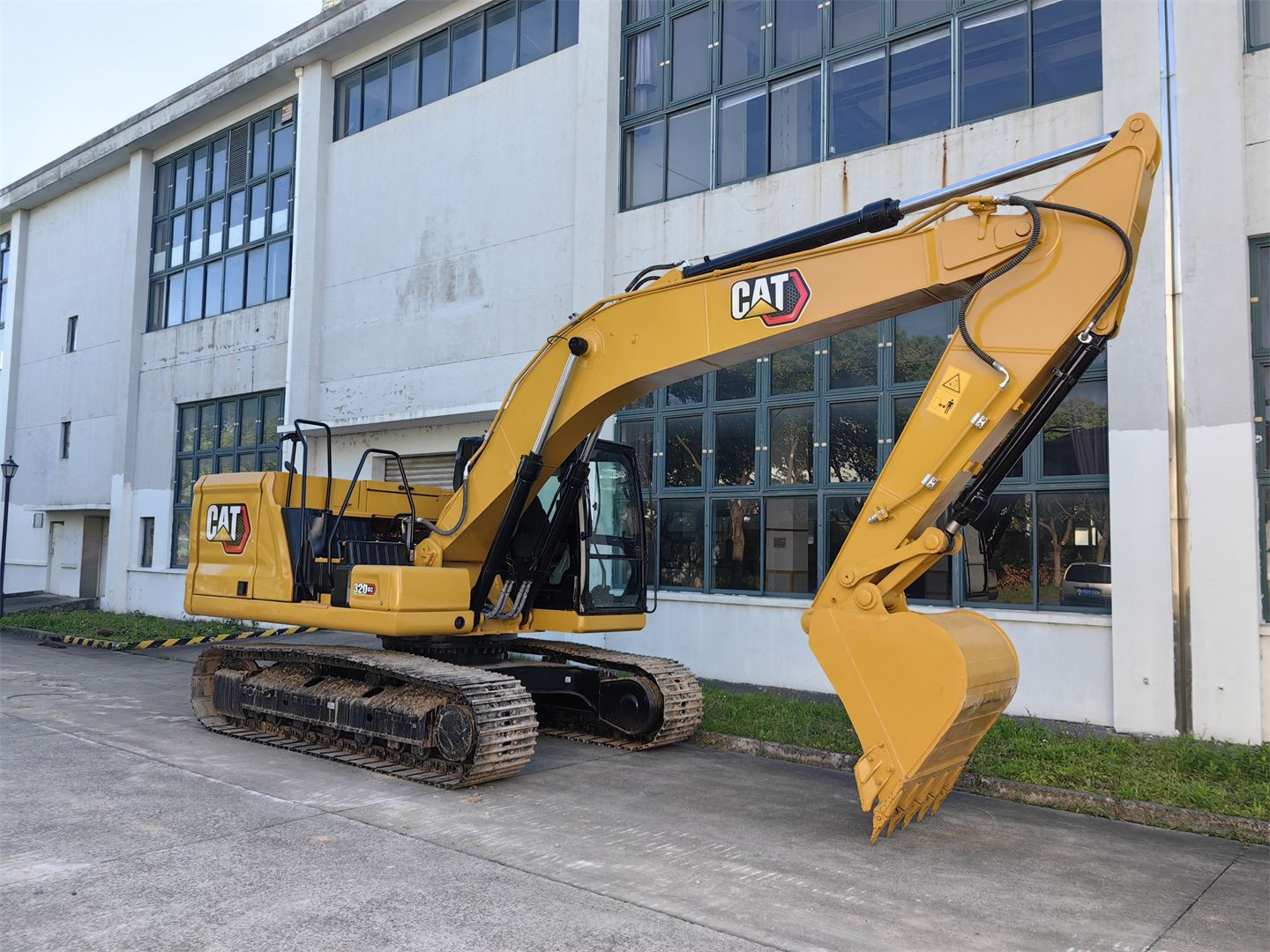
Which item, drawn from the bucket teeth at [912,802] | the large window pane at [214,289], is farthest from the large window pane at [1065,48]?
the large window pane at [214,289]

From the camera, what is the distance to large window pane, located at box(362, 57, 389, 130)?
1762 centimetres

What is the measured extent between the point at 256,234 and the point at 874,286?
1714 centimetres

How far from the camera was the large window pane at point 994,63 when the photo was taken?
34.9 feet

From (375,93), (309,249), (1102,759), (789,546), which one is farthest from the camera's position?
(309,249)

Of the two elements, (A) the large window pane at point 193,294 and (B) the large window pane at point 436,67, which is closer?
(B) the large window pane at point 436,67

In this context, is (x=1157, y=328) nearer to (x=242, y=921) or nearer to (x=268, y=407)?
(x=242, y=921)

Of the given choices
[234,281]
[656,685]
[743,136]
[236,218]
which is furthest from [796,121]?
[236,218]

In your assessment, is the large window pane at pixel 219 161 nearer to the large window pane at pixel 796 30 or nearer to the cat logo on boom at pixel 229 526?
the large window pane at pixel 796 30

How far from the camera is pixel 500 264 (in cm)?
1498

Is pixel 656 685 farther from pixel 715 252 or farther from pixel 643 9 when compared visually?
pixel 643 9

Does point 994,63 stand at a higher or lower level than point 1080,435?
higher

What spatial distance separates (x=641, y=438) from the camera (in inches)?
527

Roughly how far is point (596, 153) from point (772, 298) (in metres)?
8.46

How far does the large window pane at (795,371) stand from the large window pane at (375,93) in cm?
946
